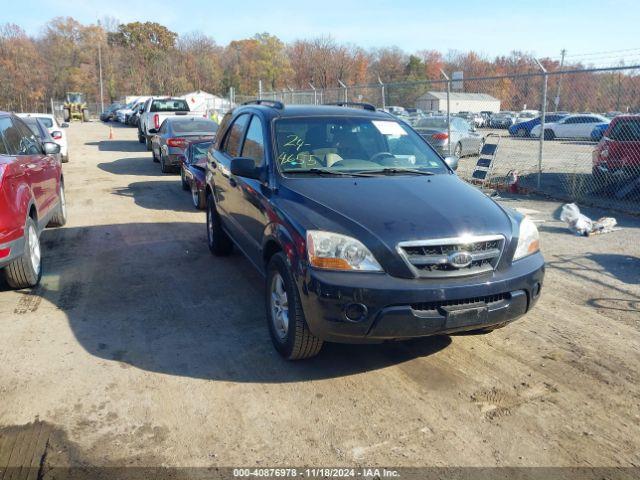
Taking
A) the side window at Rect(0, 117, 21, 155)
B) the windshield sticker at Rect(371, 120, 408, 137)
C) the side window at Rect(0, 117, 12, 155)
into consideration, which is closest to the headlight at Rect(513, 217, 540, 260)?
the windshield sticker at Rect(371, 120, 408, 137)

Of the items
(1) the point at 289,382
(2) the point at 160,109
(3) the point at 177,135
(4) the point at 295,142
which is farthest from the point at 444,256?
(2) the point at 160,109

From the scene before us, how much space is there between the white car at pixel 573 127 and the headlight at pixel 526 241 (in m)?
22.9

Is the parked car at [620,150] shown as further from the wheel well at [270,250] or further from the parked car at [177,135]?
the parked car at [177,135]

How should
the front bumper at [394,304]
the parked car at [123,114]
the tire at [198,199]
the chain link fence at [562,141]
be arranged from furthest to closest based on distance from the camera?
the parked car at [123,114] → the chain link fence at [562,141] → the tire at [198,199] → the front bumper at [394,304]

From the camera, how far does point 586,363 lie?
3.88 metres

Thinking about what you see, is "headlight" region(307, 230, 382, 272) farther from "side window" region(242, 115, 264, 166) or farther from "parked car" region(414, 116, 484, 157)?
"parked car" region(414, 116, 484, 157)

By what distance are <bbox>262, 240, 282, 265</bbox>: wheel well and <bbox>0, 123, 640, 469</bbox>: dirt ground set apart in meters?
0.67

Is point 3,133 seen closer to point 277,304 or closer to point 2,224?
point 2,224

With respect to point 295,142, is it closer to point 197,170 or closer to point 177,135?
point 197,170

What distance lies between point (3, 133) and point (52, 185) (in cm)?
129

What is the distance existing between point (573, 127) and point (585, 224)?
20.3m

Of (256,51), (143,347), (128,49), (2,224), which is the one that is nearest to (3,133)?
(2,224)

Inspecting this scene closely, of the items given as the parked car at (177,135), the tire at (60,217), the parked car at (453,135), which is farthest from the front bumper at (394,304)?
the parked car at (453,135)

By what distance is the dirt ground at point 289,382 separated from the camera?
2947 millimetres
